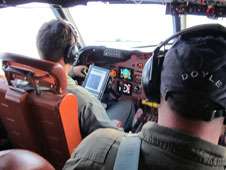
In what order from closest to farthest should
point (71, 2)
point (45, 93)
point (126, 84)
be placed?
point (45, 93) → point (71, 2) → point (126, 84)

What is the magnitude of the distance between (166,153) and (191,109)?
136mm

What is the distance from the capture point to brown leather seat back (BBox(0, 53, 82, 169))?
106cm

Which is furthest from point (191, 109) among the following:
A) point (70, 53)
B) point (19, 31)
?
point (19, 31)

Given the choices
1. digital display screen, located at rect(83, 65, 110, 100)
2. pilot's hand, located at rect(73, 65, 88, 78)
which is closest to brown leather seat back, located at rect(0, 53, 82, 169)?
digital display screen, located at rect(83, 65, 110, 100)

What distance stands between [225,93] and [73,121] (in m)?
0.81

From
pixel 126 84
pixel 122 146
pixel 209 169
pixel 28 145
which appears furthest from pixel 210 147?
pixel 126 84

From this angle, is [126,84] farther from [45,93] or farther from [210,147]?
[210,147]

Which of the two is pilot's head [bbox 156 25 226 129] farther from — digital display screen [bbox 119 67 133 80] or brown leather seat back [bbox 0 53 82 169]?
digital display screen [bbox 119 67 133 80]

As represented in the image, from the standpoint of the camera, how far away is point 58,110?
1.05 metres

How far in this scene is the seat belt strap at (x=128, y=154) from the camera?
0.58m

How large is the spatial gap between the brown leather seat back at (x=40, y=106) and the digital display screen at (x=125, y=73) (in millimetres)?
1200

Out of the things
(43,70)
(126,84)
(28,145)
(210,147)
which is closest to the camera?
(210,147)

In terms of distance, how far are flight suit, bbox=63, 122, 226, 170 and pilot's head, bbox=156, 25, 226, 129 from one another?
7cm

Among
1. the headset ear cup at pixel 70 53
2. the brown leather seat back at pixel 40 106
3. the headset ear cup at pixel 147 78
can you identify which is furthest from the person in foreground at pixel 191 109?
the headset ear cup at pixel 70 53
